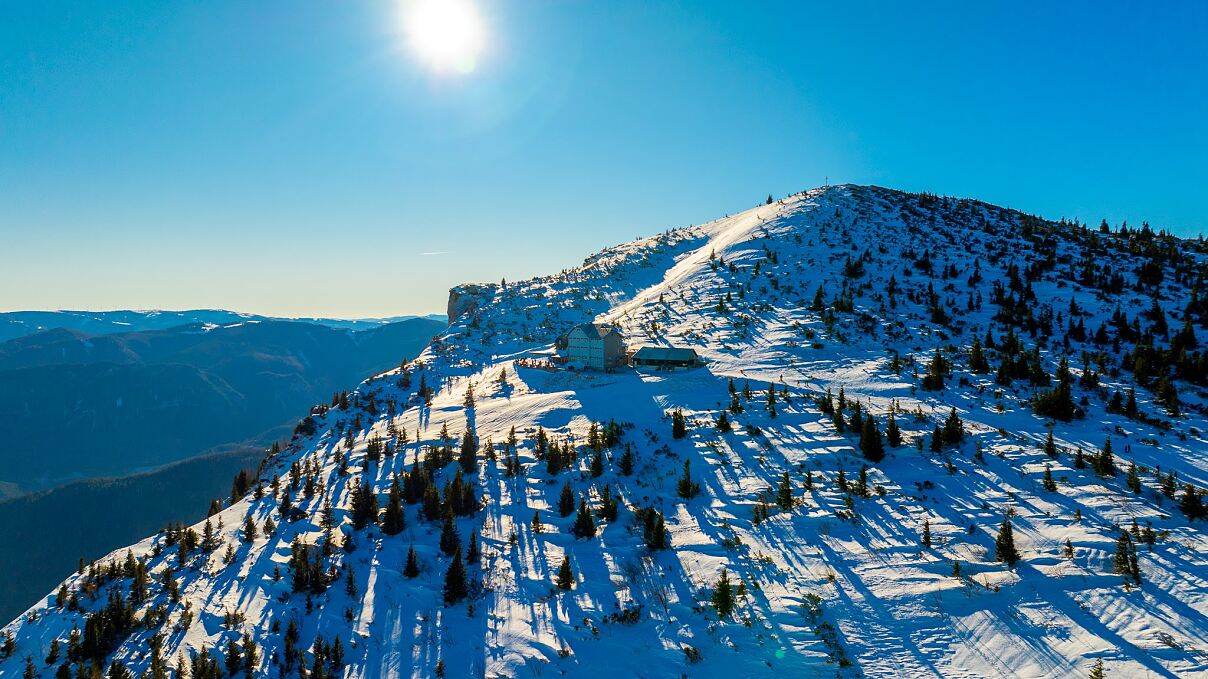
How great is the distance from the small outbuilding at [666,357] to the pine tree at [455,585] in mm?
28373

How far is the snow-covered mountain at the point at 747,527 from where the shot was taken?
13.6 m

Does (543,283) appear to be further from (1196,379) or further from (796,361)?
(1196,379)

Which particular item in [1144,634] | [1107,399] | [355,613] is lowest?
[355,613]

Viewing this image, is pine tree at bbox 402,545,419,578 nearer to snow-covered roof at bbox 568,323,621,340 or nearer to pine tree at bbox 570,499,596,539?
pine tree at bbox 570,499,596,539

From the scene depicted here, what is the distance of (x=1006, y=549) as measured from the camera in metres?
15.3

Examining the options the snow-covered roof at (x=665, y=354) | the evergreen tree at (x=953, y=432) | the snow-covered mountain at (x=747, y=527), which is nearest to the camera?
the snow-covered mountain at (x=747, y=527)

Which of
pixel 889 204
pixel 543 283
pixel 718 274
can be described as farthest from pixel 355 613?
pixel 889 204

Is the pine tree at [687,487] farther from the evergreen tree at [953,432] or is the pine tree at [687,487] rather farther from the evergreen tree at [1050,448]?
the evergreen tree at [1050,448]

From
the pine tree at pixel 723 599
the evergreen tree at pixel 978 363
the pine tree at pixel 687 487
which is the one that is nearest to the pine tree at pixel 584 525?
the pine tree at pixel 687 487

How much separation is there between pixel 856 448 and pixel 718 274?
45.5m

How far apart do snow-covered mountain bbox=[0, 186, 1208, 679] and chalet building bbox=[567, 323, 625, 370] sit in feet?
7.58

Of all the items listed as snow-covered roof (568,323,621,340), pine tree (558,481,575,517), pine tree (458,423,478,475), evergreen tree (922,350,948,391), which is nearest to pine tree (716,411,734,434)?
pine tree (558,481,575,517)

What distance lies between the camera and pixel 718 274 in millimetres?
67688

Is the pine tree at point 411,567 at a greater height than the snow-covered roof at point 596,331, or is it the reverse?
the snow-covered roof at point 596,331
